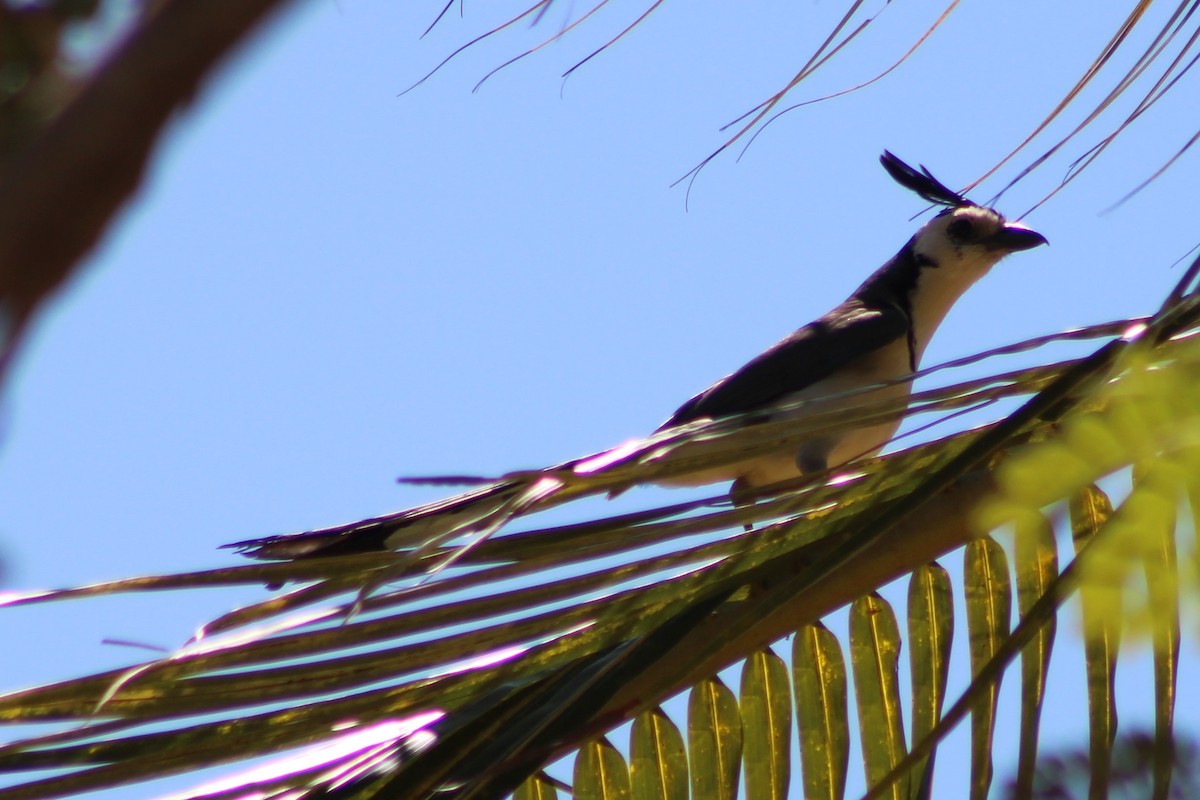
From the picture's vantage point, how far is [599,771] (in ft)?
6.84

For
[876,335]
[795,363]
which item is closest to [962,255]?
[876,335]

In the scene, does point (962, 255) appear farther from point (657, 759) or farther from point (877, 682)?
point (657, 759)

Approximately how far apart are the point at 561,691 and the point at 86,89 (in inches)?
59.5

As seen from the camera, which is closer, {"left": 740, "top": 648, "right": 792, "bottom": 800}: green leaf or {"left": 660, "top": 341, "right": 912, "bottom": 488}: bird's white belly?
{"left": 740, "top": 648, "right": 792, "bottom": 800}: green leaf

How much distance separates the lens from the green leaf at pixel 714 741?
2.07 meters

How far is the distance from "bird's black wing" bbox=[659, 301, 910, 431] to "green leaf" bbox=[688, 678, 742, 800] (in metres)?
3.14

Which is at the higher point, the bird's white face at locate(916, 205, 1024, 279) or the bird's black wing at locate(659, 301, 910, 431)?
the bird's white face at locate(916, 205, 1024, 279)

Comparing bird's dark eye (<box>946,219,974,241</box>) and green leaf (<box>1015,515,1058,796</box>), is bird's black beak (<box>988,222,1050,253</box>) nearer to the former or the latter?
bird's dark eye (<box>946,219,974,241</box>)

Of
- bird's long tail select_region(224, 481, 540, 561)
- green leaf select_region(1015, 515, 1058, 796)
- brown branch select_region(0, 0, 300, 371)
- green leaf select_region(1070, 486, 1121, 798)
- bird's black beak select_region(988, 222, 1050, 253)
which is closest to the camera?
brown branch select_region(0, 0, 300, 371)

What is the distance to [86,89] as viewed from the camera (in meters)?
0.53

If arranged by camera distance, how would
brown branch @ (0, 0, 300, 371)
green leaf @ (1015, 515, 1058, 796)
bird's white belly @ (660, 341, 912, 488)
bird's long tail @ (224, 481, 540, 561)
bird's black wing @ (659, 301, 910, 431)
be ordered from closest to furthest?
brown branch @ (0, 0, 300, 371) < green leaf @ (1015, 515, 1058, 796) < bird's long tail @ (224, 481, 540, 561) < bird's white belly @ (660, 341, 912, 488) < bird's black wing @ (659, 301, 910, 431)

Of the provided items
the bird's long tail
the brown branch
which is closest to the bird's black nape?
the bird's long tail

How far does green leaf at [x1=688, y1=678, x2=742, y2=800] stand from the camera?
6.79 feet

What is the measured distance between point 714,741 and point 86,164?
5.62 feet
